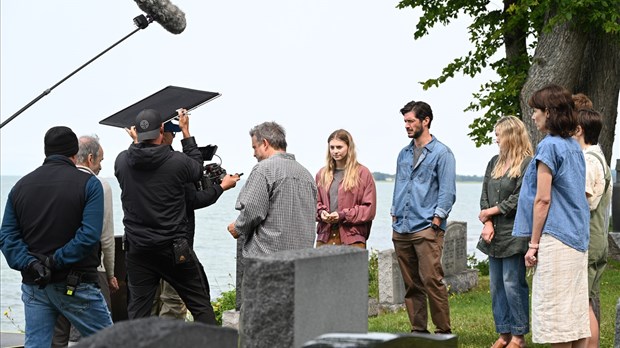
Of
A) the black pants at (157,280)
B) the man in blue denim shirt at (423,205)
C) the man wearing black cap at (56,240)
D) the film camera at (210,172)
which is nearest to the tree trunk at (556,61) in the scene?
the man in blue denim shirt at (423,205)

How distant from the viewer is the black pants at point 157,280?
26.4ft

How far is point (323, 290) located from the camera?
16.5 feet

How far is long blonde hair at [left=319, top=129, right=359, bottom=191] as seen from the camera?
9.44 metres

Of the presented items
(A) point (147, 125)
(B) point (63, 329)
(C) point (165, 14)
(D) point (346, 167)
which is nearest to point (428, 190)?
(D) point (346, 167)

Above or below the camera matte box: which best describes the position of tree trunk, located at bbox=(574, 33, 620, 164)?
above

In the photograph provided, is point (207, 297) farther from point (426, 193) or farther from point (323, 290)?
point (323, 290)

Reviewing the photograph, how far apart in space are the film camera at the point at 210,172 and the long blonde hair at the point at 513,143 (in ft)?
7.52

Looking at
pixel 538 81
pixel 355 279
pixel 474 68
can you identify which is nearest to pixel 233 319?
pixel 355 279

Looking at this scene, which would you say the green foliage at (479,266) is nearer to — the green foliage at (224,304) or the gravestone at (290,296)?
the green foliage at (224,304)

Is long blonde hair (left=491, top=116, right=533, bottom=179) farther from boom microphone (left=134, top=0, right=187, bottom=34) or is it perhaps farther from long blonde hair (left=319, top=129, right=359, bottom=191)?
boom microphone (left=134, top=0, right=187, bottom=34)

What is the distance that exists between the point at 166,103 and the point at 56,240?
195cm

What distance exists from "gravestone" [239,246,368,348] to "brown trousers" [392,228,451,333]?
395 centimetres

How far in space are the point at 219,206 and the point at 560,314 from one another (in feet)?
235

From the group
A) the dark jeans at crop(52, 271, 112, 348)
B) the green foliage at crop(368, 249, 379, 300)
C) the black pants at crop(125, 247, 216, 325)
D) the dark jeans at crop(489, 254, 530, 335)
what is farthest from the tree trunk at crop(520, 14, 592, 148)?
the black pants at crop(125, 247, 216, 325)
